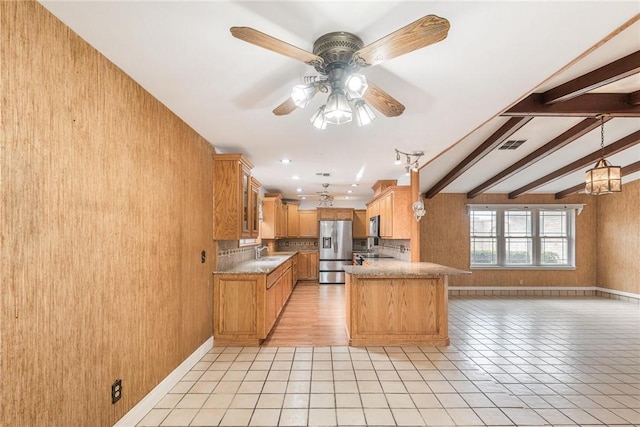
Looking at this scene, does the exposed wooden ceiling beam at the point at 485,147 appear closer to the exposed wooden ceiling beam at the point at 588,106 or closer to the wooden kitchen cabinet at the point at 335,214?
the exposed wooden ceiling beam at the point at 588,106

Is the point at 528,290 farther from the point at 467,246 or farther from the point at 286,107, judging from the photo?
the point at 286,107

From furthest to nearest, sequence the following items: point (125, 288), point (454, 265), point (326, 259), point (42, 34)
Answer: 1. point (326, 259)
2. point (454, 265)
3. point (125, 288)
4. point (42, 34)

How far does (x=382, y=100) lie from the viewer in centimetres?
189

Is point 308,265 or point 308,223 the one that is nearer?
point 308,265

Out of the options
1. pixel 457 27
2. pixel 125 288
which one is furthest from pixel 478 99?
pixel 125 288

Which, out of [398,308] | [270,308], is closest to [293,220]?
[270,308]

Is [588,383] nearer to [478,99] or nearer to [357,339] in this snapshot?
[357,339]

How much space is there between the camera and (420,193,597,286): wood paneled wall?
7188 millimetres

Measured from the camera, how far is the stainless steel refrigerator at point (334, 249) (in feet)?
27.5

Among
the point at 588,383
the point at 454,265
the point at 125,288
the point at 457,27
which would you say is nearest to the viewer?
the point at 457,27

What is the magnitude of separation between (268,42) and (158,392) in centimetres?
262

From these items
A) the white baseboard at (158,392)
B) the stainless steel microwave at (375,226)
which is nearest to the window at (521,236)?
the stainless steel microwave at (375,226)

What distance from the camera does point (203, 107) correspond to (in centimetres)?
267

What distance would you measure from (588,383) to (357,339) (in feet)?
7.10
